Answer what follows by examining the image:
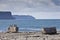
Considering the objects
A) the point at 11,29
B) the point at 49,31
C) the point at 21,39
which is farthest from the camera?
the point at 11,29

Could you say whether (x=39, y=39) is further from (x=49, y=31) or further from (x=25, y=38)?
(x=49, y=31)

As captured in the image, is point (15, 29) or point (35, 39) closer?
point (35, 39)

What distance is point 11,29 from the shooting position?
18703mm

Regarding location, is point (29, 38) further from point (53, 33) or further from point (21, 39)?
point (53, 33)

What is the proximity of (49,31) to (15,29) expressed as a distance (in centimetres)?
300

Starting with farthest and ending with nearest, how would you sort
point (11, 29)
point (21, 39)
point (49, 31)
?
point (11, 29)
point (49, 31)
point (21, 39)

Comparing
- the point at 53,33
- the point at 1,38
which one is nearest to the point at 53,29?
the point at 53,33

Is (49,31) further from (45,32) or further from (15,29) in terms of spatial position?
(15,29)

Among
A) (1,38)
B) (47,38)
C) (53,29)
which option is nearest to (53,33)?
(53,29)

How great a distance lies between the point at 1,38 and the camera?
14.1 metres

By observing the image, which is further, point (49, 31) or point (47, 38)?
point (49, 31)

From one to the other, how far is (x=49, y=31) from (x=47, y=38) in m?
2.68

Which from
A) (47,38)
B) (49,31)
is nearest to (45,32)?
(49,31)

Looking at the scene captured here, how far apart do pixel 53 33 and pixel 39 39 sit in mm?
3229
